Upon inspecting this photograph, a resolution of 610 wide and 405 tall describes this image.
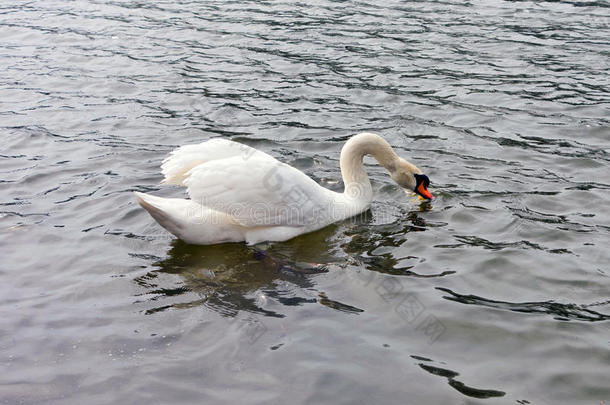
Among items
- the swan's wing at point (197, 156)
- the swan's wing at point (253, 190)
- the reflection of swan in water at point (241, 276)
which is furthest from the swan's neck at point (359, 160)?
the swan's wing at point (197, 156)

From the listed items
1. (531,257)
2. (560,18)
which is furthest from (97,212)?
(560,18)

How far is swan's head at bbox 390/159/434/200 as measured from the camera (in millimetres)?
8156

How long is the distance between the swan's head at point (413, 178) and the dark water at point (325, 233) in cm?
21

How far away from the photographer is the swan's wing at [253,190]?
705 cm

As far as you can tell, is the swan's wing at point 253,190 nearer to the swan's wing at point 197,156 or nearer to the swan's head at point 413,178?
the swan's wing at point 197,156

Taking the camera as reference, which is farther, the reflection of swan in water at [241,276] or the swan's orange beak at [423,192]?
the swan's orange beak at [423,192]

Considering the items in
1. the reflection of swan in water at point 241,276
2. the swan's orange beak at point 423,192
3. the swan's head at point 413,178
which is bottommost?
the reflection of swan in water at point 241,276

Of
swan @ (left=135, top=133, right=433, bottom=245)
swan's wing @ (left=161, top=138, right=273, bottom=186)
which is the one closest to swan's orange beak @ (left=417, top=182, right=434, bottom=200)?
swan @ (left=135, top=133, right=433, bottom=245)

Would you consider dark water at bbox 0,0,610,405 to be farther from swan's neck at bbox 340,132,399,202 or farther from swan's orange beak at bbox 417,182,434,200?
swan's neck at bbox 340,132,399,202

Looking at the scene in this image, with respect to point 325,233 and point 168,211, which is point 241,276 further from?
point 325,233

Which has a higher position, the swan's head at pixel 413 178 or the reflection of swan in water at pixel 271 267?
the swan's head at pixel 413 178

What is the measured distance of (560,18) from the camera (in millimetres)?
15461

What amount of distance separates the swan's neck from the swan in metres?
0.30

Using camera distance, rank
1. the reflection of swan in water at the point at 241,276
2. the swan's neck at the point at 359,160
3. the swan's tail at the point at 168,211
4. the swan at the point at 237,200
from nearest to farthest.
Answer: the reflection of swan in water at the point at 241,276, the swan's tail at the point at 168,211, the swan at the point at 237,200, the swan's neck at the point at 359,160
